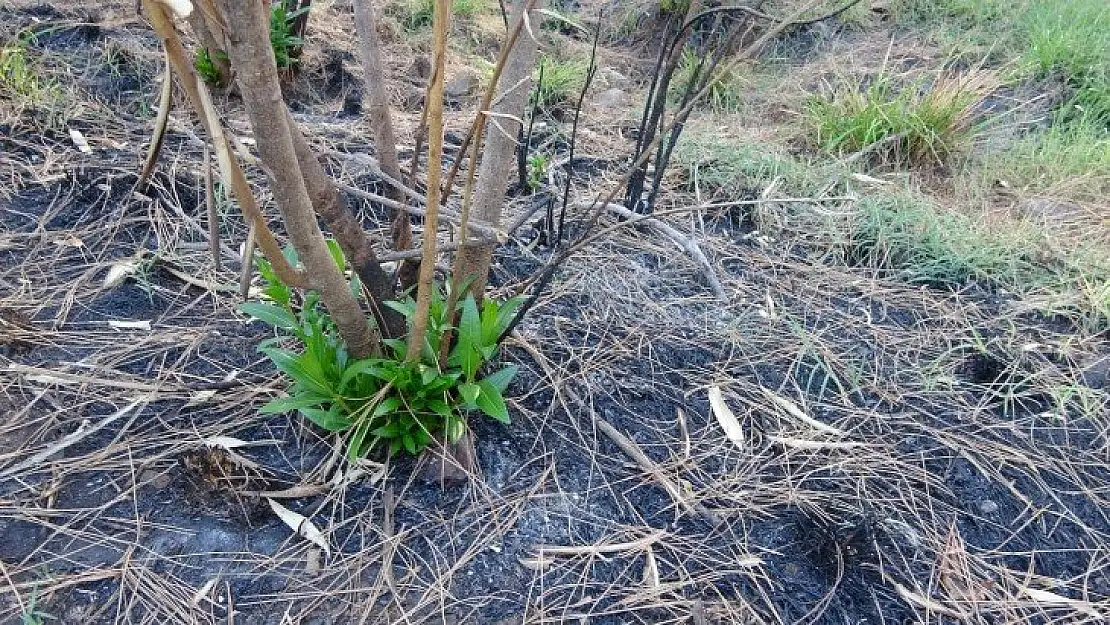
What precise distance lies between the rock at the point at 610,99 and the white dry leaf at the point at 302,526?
2498mm

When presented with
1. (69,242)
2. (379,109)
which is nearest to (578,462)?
(379,109)

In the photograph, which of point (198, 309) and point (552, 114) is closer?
point (198, 309)

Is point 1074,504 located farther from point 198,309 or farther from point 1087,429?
point 198,309

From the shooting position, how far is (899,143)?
3.00 m

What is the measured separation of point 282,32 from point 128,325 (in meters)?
1.58

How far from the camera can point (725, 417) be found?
1794 mm

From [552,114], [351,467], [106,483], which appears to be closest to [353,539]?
[351,467]

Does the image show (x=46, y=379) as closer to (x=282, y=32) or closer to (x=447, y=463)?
(x=447, y=463)

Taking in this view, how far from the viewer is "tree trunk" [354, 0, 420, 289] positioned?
61.1 inches

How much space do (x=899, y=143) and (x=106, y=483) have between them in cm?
297

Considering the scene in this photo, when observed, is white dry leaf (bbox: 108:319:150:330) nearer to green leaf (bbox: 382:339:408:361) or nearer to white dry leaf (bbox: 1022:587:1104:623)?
green leaf (bbox: 382:339:408:361)

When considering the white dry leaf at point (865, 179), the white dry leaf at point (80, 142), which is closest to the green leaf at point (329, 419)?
the white dry leaf at point (80, 142)

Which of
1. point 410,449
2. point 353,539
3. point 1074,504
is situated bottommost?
point 1074,504

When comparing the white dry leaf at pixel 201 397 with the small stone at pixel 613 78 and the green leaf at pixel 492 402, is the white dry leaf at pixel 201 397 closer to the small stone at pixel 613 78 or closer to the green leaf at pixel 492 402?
the green leaf at pixel 492 402
